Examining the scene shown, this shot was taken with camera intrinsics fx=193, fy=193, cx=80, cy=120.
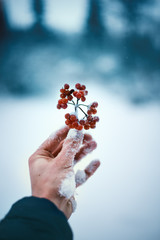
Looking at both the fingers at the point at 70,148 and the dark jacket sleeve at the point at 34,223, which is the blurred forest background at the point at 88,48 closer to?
the fingers at the point at 70,148

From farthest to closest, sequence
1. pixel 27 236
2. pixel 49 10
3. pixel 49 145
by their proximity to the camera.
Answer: pixel 49 10
pixel 49 145
pixel 27 236

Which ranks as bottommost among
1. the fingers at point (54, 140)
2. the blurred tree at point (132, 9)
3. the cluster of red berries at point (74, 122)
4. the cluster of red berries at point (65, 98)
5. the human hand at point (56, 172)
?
the human hand at point (56, 172)

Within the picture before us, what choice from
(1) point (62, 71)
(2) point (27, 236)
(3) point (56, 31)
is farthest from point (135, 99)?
(2) point (27, 236)

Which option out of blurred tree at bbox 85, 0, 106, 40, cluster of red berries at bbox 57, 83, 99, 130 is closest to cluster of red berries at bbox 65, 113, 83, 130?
cluster of red berries at bbox 57, 83, 99, 130

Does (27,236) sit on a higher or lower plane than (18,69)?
lower

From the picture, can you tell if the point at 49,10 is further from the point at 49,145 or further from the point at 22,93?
the point at 49,145

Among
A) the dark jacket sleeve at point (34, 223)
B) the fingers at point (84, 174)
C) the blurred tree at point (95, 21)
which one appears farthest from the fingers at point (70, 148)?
the blurred tree at point (95, 21)

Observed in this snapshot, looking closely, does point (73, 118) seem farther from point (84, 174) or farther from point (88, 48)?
point (88, 48)
